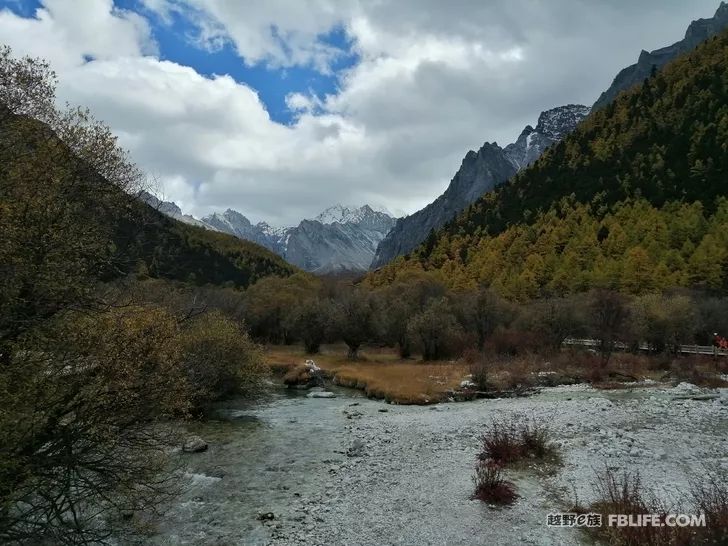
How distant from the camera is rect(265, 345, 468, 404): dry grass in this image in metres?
44.4

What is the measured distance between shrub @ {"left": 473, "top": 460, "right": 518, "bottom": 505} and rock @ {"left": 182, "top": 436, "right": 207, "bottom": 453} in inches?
591

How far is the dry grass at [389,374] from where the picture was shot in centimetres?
4438

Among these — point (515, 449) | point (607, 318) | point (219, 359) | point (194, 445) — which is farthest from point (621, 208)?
point (194, 445)

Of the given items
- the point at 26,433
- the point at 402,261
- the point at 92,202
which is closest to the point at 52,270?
the point at 26,433

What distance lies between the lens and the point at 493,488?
59.1ft

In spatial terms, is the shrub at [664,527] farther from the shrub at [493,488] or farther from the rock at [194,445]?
the rock at [194,445]

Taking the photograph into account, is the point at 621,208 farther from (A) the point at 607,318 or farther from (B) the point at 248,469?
(B) the point at 248,469

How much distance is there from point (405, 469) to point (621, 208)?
4907 inches

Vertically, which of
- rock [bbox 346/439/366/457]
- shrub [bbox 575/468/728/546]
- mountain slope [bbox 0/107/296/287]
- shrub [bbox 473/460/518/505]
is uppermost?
mountain slope [bbox 0/107/296/287]

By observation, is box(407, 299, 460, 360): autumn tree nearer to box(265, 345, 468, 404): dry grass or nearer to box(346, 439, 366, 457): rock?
box(265, 345, 468, 404): dry grass

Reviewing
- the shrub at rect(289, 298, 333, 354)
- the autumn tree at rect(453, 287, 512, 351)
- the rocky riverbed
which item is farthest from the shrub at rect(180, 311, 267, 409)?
the autumn tree at rect(453, 287, 512, 351)

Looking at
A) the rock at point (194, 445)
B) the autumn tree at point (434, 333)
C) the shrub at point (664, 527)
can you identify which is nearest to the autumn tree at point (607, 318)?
the autumn tree at point (434, 333)

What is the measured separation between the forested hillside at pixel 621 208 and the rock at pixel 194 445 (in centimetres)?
8649

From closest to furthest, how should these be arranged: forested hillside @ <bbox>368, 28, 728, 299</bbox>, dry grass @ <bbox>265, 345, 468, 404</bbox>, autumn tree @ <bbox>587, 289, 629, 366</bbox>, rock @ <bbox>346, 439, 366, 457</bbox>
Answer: rock @ <bbox>346, 439, 366, 457</bbox> → dry grass @ <bbox>265, 345, 468, 404</bbox> → autumn tree @ <bbox>587, 289, 629, 366</bbox> → forested hillside @ <bbox>368, 28, 728, 299</bbox>
